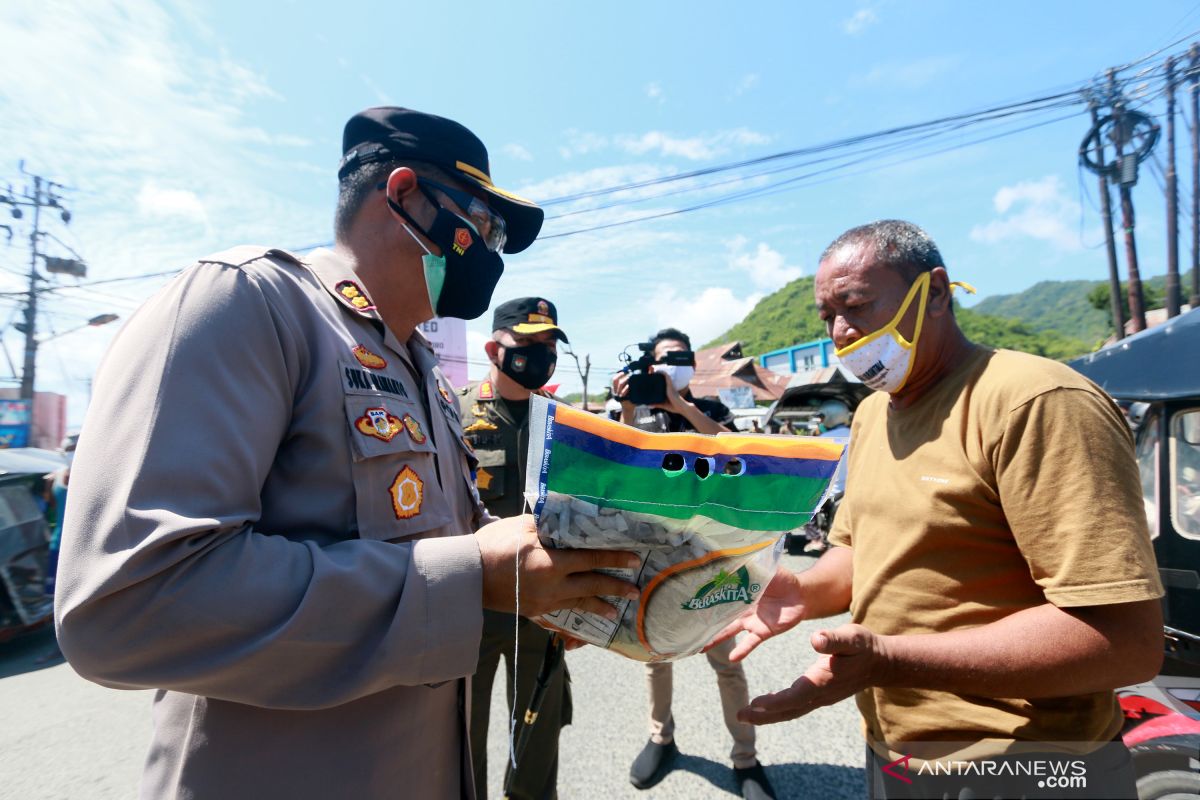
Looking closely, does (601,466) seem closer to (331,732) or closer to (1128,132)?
(331,732)

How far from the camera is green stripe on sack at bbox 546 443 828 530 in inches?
31.5

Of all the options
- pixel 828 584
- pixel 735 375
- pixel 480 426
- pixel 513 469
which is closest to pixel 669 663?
pixel 513 469

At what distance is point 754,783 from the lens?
2.84 meters

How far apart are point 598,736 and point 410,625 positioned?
3.12 m

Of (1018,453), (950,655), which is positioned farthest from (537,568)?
(1018,453)

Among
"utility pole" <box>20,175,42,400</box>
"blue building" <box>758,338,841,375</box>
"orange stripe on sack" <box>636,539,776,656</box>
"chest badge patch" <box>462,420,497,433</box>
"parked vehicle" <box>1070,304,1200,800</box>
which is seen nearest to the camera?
"orange stripe on sack" <box>636,539,776,656</box>

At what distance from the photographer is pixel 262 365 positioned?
0.92 metres

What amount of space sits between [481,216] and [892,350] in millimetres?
1166

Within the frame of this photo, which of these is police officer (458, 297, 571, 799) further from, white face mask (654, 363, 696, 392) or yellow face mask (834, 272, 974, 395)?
yellow face mask (834, 272, 974, 395)

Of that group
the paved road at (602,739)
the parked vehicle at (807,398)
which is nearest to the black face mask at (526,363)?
the paved road at (602,739)

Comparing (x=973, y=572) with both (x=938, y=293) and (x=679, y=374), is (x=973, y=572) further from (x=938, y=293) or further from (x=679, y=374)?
(x=679, y=374)

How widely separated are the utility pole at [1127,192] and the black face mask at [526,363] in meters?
12.7

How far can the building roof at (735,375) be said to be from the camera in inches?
1191

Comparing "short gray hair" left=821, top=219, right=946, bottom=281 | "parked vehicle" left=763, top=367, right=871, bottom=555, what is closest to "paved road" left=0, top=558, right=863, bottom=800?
"short gray hair" left=821, top=219, right=946, bottom=281
